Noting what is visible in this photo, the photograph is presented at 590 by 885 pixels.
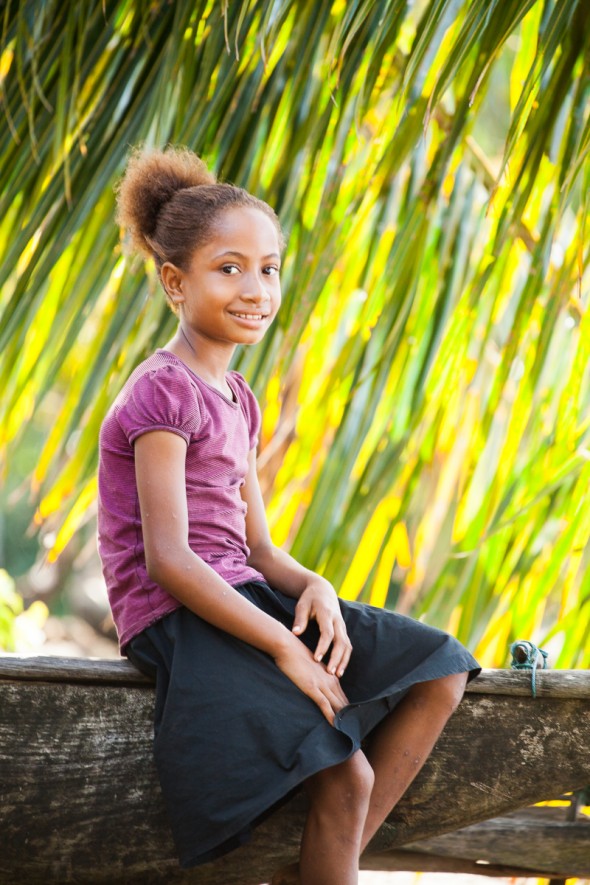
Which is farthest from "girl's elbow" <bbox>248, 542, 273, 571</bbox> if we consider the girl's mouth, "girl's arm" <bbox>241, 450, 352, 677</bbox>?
the girl's mouth

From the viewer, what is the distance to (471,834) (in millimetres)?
1685

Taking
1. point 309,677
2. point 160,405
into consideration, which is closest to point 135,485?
point 160,405

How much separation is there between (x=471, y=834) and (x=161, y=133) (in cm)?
117

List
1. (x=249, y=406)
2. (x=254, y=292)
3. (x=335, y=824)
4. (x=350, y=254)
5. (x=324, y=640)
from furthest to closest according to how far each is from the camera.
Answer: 1. (x=350, y=254)
2. (x=249, y=406)
3. (x=254, y=292)
4. (x=324, y=640)
5. (x=335, y=824)

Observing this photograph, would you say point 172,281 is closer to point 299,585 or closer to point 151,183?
point 151,183

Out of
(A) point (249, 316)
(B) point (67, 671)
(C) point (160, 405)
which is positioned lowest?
(B) point (67, 671)

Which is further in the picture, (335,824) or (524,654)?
(524,654)

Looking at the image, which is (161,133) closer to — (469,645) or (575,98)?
(575,98)

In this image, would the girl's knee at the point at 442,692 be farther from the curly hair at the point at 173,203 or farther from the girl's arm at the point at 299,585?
the curly hair at the point at 173,203

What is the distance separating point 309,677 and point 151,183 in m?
0.73

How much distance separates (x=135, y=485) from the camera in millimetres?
1371

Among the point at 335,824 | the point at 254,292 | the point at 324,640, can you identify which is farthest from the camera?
the point at 254,292

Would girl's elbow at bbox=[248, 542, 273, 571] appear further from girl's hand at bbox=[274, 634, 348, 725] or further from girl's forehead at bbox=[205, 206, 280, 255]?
girl's forehead at bbox=[205, 206, 280, 255]

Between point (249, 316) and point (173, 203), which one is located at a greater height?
point (173, 203)
